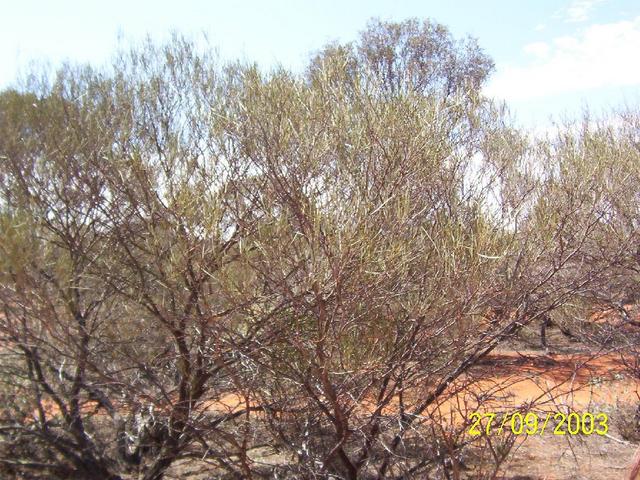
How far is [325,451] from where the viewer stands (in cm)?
555

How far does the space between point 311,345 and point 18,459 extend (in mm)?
3668

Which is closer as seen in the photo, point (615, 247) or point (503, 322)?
point (503, 322)

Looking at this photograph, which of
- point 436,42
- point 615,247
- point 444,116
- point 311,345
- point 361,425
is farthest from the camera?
point 436,42

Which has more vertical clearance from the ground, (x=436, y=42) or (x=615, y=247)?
(x=436, y=42)

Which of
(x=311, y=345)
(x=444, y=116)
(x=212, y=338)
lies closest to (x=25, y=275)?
(x=212, y=338)

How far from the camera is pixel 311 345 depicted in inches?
190

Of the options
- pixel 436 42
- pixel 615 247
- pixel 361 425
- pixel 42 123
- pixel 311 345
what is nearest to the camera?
pixel 311 345

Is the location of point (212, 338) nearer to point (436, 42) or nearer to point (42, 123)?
point (42, 123)

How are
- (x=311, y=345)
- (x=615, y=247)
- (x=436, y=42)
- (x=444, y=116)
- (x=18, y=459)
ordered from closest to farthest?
(x=311, y=345), (x=444, y=116), (x=18, y=459), (x=615, y=247), (x=436, y=42)

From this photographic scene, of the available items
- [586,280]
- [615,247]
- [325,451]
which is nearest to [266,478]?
[325,451]

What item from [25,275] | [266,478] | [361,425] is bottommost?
[266,478]

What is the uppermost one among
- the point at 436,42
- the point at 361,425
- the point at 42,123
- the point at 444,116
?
the point at 436,42

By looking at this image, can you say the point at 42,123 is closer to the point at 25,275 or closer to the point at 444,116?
the point at 25,275

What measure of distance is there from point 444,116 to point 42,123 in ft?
11.9
